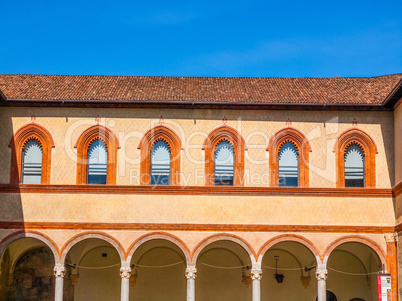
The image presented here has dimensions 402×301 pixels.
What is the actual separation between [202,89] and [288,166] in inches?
183

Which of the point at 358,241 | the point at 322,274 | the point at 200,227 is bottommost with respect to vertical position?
the point at 322,274

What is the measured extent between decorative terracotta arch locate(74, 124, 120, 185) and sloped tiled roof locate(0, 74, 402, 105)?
120 centimetres

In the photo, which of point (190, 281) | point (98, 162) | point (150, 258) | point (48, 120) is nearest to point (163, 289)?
point (150, 258)

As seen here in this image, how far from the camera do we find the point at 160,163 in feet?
101

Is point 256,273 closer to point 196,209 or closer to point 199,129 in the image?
point 196,209

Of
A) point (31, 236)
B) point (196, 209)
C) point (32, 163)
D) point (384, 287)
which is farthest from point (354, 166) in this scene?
point (31, 236)

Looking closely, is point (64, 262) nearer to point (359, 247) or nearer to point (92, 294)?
point (92, 294)

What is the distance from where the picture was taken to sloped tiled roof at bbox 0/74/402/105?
3094 cm

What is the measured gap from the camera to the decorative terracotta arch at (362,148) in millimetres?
30484

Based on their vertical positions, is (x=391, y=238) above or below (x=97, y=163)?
below

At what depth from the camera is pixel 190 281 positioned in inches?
1171

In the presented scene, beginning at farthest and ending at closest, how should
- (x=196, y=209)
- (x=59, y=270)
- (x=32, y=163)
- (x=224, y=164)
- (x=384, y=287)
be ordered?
(x=224, y=164) → (x=32, y=163) → (x=196, y=209) → (x=59, y=270) → (x=384, y=287)

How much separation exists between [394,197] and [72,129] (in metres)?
12.0

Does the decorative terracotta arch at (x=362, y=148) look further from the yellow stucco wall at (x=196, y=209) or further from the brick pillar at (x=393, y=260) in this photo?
the brick pillar at (x=393, y=260)
